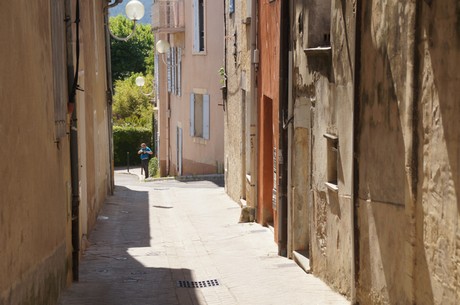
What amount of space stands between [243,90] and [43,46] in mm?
10042

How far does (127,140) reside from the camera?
4391 centimetres

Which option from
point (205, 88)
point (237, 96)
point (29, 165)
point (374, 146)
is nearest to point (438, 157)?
point (374, 146)

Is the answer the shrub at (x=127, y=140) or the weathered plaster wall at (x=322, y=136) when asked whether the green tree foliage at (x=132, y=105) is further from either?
the weathered plaster wall at (x=322, y=136)

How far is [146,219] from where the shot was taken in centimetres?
1847

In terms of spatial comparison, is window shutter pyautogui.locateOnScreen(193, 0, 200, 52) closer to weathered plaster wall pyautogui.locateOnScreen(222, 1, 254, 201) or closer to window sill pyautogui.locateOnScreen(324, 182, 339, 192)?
weathered plaster wall pyautogui.locateOnScreen(222, 1, 254, 201)

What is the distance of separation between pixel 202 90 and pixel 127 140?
16.3 meters

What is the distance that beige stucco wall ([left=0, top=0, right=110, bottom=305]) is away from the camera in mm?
6680

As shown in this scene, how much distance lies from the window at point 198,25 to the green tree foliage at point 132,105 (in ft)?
62.6

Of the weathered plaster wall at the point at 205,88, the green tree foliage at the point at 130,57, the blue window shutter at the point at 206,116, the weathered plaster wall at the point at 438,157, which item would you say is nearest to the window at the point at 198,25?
the weathered plaster wall at the point at 205,88

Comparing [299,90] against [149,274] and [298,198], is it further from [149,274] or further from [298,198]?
[149,274]

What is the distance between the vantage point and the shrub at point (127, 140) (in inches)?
1720

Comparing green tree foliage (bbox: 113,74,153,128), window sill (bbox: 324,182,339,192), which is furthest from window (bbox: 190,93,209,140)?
green tree foliage (bbox: 113,74,153,128)

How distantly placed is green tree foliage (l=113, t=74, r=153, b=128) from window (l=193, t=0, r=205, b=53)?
19095mm

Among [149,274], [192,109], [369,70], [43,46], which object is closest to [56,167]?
[43,46]
